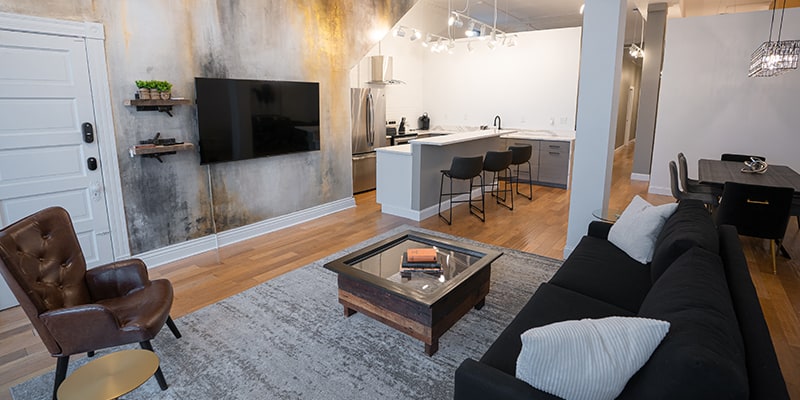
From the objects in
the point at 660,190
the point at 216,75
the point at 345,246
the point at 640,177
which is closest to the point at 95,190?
the point at 216,75

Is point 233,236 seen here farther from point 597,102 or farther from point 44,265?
point 597,102

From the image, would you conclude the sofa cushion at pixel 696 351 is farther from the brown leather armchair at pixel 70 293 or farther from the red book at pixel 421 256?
the brown leather armchair at pixel 70 293

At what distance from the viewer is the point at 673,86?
6.65m

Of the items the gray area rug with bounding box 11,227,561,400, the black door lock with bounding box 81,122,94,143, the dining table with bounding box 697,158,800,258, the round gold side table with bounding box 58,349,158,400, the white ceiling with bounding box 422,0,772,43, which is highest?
the white ceiling with bounding box 422,0,772,43

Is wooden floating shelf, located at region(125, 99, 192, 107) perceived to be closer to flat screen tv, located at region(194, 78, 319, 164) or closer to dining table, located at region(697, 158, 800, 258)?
flat screen tv, located at region(194, 78, 319, 164)

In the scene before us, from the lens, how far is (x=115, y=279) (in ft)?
8.56

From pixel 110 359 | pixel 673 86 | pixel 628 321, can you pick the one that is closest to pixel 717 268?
pixel 628 321

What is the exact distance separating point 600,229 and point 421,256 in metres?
1.44

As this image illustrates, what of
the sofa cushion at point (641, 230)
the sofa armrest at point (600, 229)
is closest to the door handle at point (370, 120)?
the sofa armrest at point (600, 229)

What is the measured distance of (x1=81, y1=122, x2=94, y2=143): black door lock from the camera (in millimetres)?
3418

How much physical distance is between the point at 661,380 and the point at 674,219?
1842 millimetres

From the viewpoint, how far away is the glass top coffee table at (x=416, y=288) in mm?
2488

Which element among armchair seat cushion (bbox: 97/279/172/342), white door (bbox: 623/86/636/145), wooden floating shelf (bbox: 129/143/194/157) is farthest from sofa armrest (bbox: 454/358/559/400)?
white door (bbox: 623/86/636/145)

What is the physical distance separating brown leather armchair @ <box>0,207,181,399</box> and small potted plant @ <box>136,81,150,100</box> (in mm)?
1435
